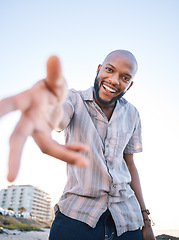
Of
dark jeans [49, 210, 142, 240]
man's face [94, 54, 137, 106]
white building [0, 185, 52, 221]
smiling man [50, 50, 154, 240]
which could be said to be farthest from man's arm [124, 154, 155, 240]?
white building [0, 185, 52, 221]

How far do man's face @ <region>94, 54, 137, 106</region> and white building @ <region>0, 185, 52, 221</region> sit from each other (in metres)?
115

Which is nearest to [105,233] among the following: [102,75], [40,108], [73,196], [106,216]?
[106,216]

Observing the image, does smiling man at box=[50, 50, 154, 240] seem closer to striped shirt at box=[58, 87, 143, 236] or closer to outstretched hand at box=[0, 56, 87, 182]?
striped shirt at box=[58, 87, 143, 236]

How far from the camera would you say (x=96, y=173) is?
6.40ft

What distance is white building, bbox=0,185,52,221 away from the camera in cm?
10762

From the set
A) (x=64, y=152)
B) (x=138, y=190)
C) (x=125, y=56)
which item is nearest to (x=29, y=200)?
(x=138, y=190)

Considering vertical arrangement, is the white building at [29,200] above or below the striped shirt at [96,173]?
below

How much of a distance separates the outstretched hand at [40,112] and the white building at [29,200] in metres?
116

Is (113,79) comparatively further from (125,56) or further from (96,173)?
(96,173)

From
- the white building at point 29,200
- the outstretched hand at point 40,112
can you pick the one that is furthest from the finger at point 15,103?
the white building at point 29,200

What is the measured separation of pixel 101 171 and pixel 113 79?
0.85 metres

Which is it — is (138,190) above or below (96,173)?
below

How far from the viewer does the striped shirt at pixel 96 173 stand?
1891 mm

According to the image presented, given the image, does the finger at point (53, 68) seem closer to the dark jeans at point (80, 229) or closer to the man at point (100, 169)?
the man at point (100, 169)
